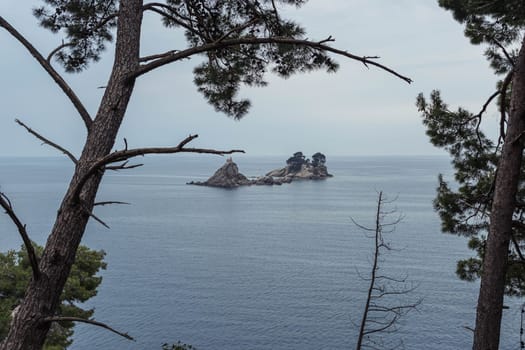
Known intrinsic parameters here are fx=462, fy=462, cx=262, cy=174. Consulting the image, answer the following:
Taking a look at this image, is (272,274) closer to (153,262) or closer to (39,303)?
(153,262)

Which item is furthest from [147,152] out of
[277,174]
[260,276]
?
[277,174]

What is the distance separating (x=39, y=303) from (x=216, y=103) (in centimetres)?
382

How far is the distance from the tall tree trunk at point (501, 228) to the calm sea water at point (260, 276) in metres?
19.9

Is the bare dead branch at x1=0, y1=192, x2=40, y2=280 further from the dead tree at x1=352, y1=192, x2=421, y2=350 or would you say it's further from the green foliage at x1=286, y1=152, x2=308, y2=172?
the green foliage at x1=286, y1=152, x2=308, y2=172

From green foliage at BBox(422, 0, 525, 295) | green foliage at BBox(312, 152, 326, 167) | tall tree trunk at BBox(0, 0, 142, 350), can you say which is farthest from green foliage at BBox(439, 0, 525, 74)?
green foliage at BBox(312, 152, 326, 167)

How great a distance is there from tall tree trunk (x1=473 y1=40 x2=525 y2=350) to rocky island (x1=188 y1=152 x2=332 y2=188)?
116058 millimetres

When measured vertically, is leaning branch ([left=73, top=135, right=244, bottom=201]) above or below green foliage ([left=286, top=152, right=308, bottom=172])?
below

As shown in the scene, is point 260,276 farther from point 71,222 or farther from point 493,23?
point 71,222

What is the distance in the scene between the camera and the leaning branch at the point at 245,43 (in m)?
2.97

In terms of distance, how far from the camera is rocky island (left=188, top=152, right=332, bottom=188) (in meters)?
124

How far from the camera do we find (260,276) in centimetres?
4803

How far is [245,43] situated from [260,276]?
4629 centimetres

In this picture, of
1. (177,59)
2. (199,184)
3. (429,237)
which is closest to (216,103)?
(177,59)

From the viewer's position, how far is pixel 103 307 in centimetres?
4100
